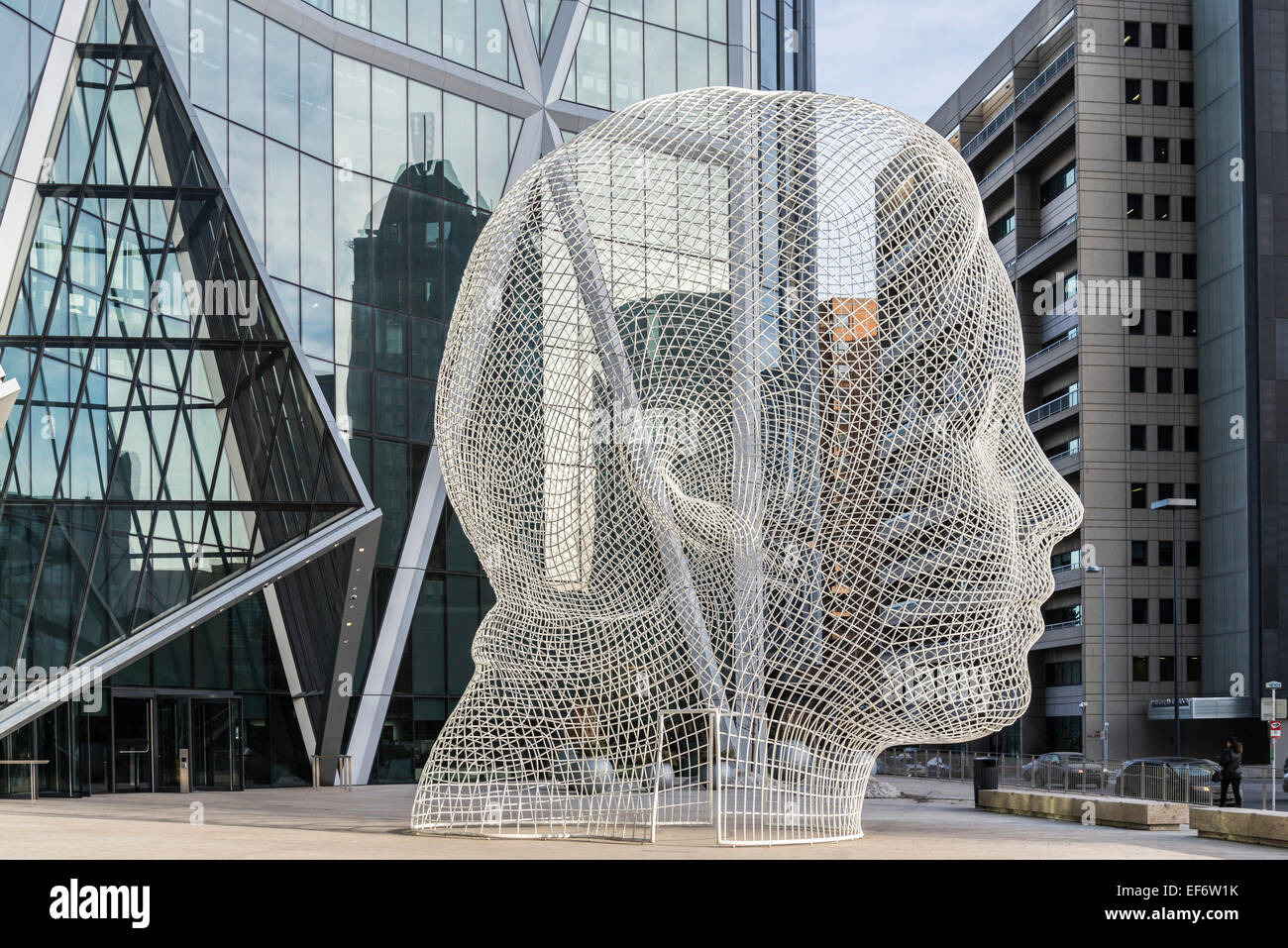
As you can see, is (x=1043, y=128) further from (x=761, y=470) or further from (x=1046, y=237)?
(x=761, y=470)

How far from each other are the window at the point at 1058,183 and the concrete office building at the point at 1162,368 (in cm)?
29

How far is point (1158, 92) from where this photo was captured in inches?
2859

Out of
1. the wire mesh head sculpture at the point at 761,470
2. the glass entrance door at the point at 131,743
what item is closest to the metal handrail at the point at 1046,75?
the glass entrance door at the point at 131,743

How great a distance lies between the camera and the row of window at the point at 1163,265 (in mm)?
71312

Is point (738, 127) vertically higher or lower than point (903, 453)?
higher

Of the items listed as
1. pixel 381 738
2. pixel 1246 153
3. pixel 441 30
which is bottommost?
pixel 381 738

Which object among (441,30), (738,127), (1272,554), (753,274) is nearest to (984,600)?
(753,274)

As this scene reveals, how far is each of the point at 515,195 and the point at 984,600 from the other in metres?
7.07

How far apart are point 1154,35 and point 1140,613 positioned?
88.7 ft

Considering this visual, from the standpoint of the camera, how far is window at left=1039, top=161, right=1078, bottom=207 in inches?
2945

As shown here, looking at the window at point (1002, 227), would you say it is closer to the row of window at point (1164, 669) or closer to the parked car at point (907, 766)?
the row of window at point (1164, 669)

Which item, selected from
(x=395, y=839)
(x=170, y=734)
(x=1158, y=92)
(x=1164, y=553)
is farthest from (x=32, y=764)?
(x=1158, y=92)

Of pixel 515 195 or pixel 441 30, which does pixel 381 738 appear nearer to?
pixel 441 30
